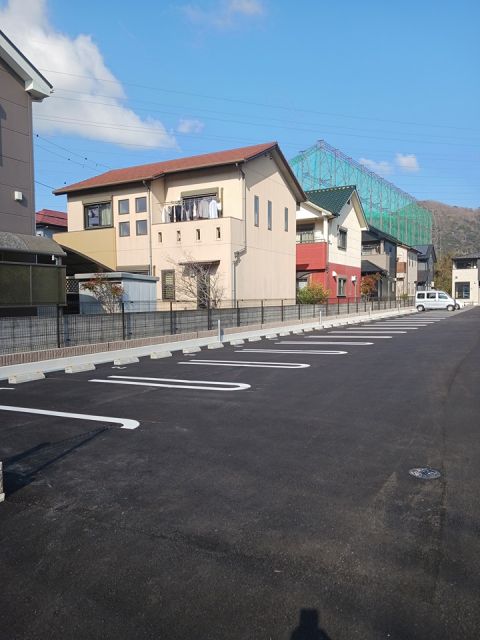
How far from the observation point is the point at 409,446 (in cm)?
511

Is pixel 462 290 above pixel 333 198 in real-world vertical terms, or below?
below

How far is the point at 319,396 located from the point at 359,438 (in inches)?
90.3

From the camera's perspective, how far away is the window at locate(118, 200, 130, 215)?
83.1 feet

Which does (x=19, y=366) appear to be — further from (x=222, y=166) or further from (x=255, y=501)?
(x=222, y=166)

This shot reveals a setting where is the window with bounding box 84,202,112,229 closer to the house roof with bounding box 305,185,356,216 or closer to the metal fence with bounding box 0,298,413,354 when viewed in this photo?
the metal fence with bounding box 0,298,413,354

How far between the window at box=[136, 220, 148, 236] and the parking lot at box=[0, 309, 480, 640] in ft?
59.8

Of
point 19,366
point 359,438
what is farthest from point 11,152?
point 359,438

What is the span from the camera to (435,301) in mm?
45219

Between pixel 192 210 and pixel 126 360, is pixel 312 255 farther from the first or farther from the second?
pixel 126 360

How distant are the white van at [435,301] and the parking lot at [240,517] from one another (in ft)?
132

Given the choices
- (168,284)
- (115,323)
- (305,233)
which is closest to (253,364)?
(115,323)

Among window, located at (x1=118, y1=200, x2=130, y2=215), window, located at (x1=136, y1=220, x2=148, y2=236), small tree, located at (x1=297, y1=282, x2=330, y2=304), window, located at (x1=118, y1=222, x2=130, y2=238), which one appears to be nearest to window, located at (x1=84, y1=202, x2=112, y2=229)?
window, located at (x1=118, y1=200, x2=130, y2=215)

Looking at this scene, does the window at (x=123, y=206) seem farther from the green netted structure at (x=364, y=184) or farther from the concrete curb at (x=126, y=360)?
the green netted structure at (x=364, y=184)

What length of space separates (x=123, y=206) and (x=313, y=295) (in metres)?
11.9
